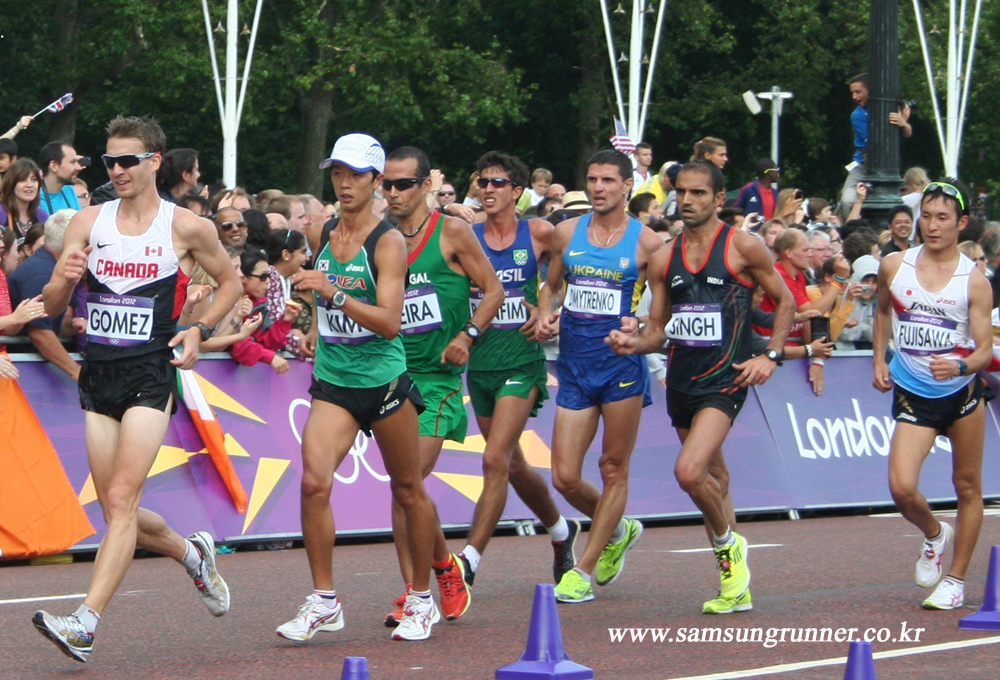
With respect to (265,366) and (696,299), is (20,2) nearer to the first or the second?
(265,366)

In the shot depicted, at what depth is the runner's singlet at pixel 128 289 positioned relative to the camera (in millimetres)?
6840

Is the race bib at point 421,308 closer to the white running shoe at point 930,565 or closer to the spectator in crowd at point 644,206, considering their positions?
the white running shoe at point 930,565

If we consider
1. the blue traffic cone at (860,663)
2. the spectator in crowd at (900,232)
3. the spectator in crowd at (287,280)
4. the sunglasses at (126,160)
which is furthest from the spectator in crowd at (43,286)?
the spectator in crowd at (900,232)

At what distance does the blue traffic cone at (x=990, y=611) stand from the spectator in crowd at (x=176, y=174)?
6536 millimetres

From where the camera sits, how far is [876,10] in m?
15.8

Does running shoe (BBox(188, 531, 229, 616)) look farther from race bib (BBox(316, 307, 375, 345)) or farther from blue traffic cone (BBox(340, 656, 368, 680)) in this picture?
blue traffic cone (BBox(340, 656, 368, 680))

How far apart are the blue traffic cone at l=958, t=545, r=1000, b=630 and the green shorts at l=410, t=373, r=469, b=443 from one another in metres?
2.58

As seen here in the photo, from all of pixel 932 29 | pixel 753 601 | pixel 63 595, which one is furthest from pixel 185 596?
pixel 932 29

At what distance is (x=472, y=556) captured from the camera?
8.27 meters

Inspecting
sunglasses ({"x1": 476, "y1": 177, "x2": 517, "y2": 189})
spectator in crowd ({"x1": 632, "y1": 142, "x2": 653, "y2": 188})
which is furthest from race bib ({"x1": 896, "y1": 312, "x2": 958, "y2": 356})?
spectator in crowd ({"x1": 632, "y1": 142, "x2": 653, "y2": 188})

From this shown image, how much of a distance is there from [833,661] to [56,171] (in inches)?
306

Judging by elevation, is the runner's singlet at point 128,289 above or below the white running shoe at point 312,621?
above

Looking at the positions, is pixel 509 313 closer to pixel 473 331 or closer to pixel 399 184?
pixel 473 331

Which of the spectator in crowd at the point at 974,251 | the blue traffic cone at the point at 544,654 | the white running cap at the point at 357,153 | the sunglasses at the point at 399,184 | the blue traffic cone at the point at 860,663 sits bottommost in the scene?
the blue traffic cone at the point at 544,654
